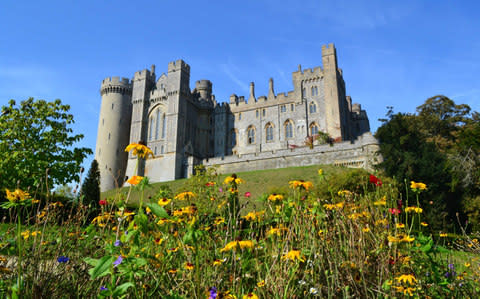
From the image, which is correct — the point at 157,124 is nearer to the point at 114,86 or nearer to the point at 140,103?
the point at 140,103

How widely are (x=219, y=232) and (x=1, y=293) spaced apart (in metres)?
2.15

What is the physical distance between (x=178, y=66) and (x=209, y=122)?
31.0 feet

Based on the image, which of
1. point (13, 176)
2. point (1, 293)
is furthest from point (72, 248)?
point (13, 176)

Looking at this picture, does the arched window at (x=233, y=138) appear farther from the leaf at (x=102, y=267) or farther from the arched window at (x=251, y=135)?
the leaf at (x=102, y=267)

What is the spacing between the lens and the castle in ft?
130

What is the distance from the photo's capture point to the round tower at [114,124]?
142ft

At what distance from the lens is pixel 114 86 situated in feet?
151

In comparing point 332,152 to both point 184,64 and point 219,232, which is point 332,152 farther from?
point 219,232

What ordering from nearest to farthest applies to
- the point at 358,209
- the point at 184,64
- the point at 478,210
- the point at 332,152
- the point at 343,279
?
the point at 343,279 < the point at 358,209 < the point at 478,210 < the point at 332,152 < the point at 184,64

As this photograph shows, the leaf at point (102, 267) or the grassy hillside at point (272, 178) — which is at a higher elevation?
the grassy hillside at point (272, 178)

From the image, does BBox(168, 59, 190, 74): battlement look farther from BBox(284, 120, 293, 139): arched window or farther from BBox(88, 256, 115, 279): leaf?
BBox(88, 256, 115, 279): leaf

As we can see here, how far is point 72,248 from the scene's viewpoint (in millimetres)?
3336

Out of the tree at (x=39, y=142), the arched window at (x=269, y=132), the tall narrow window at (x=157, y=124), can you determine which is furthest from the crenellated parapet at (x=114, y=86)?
the tree at (x=39, y=142)

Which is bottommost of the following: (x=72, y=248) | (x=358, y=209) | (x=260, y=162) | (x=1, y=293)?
(x=1, y=293)
